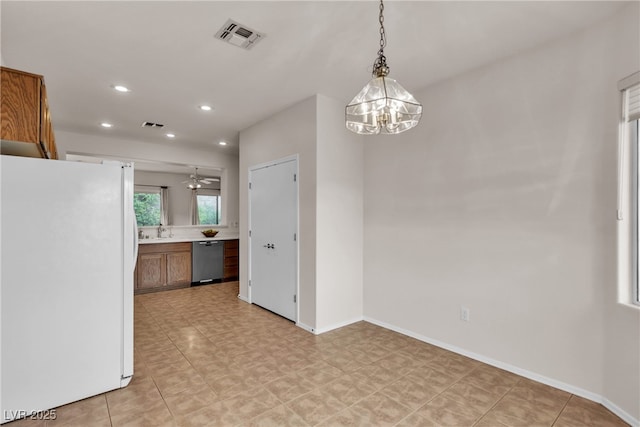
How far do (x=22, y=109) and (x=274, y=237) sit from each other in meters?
2.68

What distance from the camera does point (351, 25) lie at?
7.24 feet

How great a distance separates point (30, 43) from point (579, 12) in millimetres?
3900

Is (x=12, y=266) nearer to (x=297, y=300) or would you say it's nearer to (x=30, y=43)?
(x=30, y=43)

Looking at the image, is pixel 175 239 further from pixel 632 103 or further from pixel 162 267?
pixel 632 103

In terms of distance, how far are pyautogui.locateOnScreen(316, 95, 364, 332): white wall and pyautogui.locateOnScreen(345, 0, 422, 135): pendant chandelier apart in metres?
1.66

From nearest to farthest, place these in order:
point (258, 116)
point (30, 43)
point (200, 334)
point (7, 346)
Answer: point (7, 346) < point (30, 43) < point (200, 334) < point (258, 116)

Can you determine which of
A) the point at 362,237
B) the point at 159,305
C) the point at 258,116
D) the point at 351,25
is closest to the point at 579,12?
the point at 351,25

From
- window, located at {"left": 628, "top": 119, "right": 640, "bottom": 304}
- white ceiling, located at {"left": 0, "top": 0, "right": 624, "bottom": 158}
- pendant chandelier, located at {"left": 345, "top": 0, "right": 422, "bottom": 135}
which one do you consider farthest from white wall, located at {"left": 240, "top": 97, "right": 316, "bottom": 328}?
window, located at {"left": 628, "top": 119, "right": 640, "bottom": 304}

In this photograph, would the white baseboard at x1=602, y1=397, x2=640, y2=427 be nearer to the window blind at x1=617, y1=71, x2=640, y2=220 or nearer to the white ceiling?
the window blind at x1=617, y1=71, x2=640, y2=220

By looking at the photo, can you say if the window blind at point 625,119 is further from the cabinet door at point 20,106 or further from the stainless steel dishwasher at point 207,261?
the stainless steel dishwasher at point 207,261

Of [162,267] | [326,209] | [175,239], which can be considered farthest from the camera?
[175,239]

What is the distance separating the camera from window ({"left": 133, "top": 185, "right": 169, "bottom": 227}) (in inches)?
246

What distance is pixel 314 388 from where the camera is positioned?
2350 millimetres

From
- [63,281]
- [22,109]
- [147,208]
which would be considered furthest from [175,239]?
[22,109]
